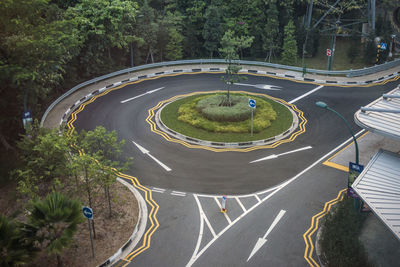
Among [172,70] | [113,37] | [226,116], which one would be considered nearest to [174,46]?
[172,70]

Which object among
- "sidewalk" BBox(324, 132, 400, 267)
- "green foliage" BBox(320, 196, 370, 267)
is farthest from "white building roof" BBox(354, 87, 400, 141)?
"sidewalk" BBox(324, 132, 400, 267)

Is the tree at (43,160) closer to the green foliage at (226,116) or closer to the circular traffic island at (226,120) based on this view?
the circular traffic island at (226,120)

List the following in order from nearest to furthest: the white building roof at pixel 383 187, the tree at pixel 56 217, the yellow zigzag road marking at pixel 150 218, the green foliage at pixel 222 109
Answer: the tree at pixel 56 217, the white building roof at pixel 383 187, the yellow zigzag road marking at pixel 150 218, the green foliage at pixel 222 109

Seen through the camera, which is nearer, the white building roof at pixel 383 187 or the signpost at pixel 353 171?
the white building roof at pixel 383 187

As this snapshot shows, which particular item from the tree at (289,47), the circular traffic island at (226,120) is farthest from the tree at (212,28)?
the circular traffic island at (226,120)

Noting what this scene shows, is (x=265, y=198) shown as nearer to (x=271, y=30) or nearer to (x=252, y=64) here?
(x=252, y=64)

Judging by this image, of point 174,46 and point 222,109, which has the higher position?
point 174,46

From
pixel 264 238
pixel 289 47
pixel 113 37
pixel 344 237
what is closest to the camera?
pixel 344 237
